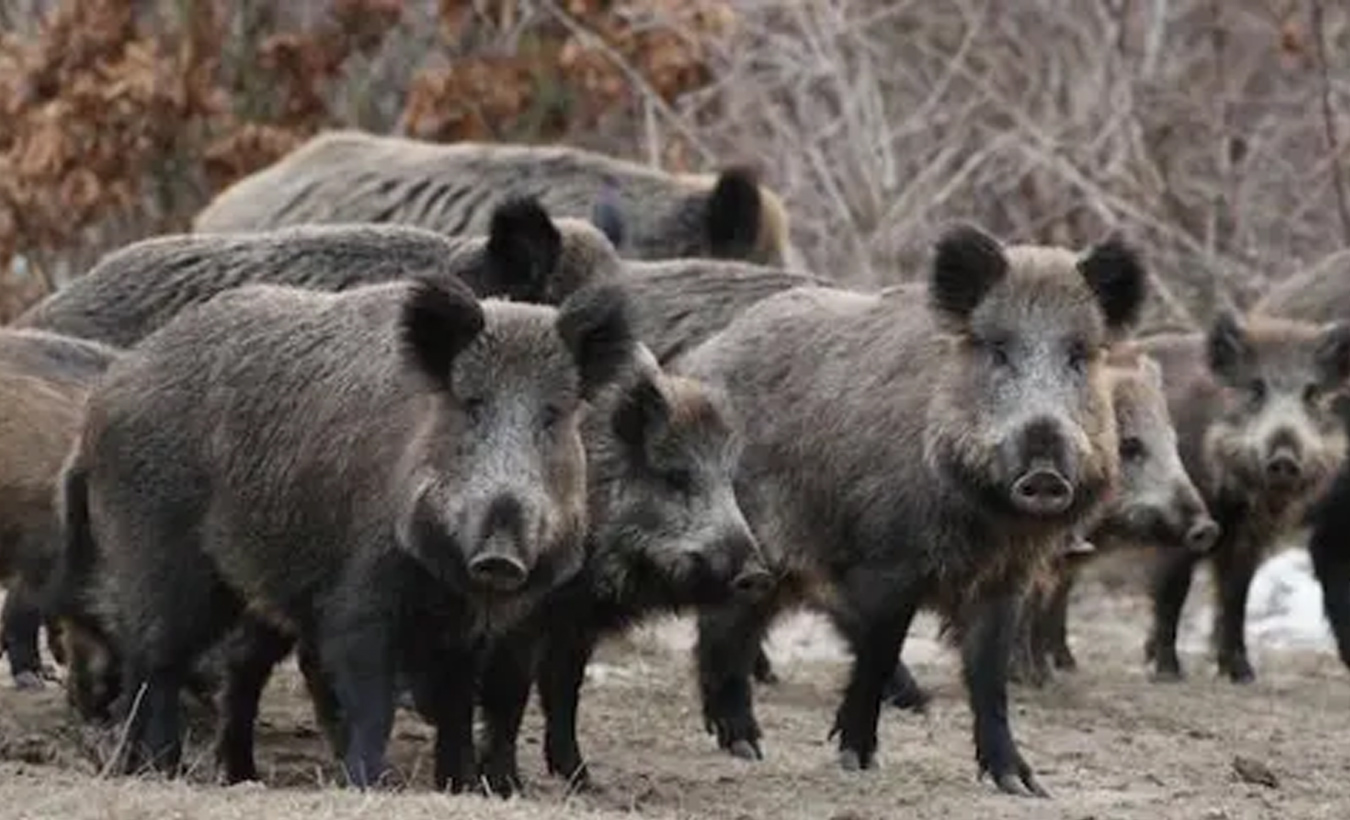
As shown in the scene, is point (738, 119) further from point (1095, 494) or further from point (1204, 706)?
point (1095, 494)

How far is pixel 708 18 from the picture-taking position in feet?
58.2

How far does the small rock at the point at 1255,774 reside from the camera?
10.1m

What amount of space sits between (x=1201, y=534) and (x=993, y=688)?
8.49ft

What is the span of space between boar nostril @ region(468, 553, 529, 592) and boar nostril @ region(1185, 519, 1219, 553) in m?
4.50

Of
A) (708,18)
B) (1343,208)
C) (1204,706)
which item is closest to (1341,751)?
(1204,706)

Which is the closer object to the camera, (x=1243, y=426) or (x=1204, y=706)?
(x=1204, y=706)

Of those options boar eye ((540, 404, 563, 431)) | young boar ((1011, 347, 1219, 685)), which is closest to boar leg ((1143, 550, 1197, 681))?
young boar ((1011, 347, 1219, 685))

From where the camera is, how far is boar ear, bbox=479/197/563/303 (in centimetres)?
1080

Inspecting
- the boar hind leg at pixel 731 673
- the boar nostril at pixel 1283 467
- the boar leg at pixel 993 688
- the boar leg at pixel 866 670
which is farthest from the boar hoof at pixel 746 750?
the boar nostril at pixel 1283 467

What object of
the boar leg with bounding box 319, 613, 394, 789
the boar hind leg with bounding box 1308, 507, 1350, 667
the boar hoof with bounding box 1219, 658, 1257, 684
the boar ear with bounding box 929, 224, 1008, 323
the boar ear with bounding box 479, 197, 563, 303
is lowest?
the boar hoof with bounding box 1219, 658, 1257, 684

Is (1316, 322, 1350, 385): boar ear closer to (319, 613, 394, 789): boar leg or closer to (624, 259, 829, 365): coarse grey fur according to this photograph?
(624, 259, 829, 365): coarse grey fur

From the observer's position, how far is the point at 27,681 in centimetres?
1075

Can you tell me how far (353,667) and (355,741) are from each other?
19 centimetres

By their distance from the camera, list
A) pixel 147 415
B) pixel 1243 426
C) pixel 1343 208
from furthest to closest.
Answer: pixel 1343 208
pixel 1243 426
pixel 147 415
